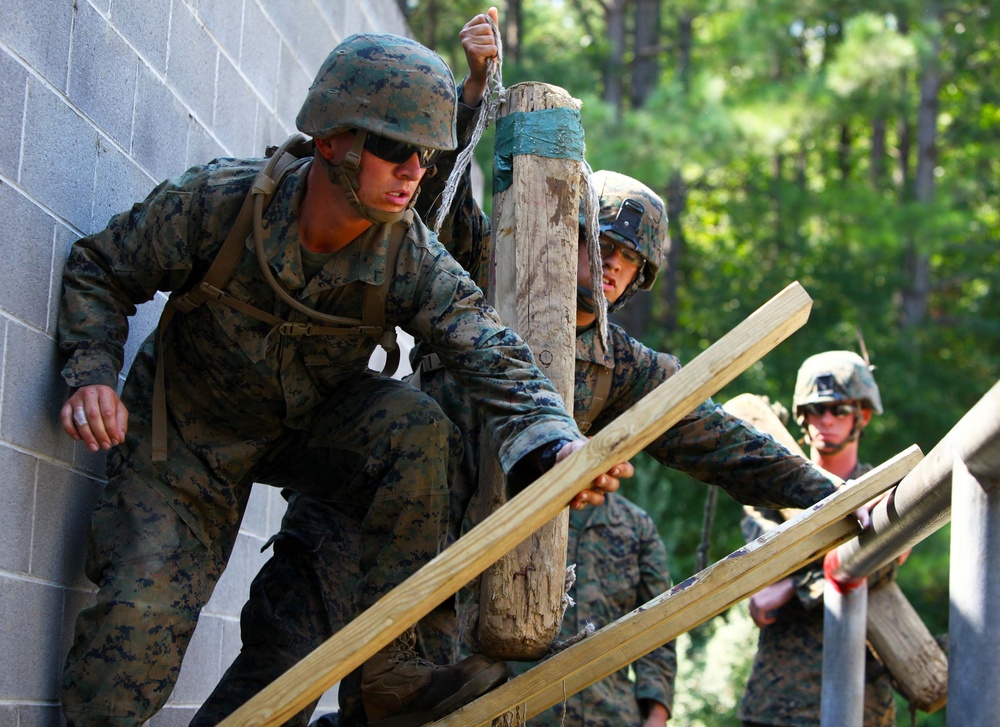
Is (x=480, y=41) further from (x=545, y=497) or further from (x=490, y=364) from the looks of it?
(x=545, y=497)

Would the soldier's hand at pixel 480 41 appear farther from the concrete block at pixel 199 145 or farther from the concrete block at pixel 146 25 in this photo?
the concrete block at pixel 199 145

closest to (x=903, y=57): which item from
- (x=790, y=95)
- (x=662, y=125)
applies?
(x=790, y=95)

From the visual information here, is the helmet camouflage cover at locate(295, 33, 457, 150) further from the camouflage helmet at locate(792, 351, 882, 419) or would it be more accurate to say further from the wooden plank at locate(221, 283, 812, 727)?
the camouflage helmet at locate(792, 351, 882, 419)

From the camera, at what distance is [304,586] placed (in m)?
4.50

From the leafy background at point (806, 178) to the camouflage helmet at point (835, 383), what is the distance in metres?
6.69

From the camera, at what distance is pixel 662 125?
51.3 feet

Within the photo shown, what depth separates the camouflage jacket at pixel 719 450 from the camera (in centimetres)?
428

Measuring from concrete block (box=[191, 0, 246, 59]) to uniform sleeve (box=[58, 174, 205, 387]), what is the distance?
1343 millimetres

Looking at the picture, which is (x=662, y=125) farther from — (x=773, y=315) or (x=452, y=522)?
(x=773, y=315)

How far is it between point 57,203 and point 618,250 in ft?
5.96

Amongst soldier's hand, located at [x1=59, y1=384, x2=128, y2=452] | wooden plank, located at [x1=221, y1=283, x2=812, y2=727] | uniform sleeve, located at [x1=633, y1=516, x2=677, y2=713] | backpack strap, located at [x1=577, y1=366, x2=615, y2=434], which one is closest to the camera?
wooden plank, located at [x1=221, y1=283, x2=812, y2=727]

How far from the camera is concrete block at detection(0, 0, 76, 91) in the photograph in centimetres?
350

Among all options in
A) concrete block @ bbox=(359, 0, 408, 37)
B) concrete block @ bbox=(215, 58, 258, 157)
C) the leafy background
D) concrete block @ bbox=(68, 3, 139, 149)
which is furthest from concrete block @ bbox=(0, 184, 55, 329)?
the leafy background

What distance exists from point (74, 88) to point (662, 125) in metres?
12.3
